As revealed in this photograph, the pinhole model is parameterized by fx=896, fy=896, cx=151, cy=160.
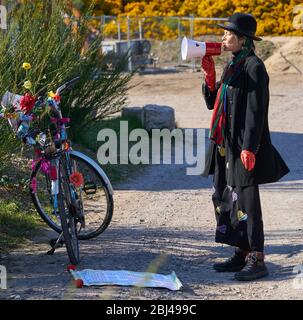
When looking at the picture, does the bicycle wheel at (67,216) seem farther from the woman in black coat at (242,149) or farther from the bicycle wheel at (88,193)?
the woman in black coat at (242,149)

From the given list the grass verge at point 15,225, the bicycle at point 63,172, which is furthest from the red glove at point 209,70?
the grass verge at point 15,225

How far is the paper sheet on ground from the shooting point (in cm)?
541

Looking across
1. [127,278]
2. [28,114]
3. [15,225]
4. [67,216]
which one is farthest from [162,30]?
[127,278]

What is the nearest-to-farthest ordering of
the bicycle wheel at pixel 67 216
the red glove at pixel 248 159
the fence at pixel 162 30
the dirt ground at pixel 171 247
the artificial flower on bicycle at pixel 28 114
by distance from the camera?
1. the dirt ground at pixel 171 247
2. the red glove at pixel 248 159
3. the bicycle wheel at pixel 67 216
4. the artificial flower on bicycle at pixel 28 114
5. the fence at pixel 162 30

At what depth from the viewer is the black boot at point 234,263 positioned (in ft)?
19.4

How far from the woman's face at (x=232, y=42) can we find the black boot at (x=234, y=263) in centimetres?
133

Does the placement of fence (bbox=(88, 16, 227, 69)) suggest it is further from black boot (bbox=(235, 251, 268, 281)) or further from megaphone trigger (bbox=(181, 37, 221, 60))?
black boot (bbox=(235, 251, 268, 281))

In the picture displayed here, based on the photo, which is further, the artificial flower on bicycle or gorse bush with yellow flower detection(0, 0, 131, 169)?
gorse bush with yellow flower detection(0, 0, 131, 169)

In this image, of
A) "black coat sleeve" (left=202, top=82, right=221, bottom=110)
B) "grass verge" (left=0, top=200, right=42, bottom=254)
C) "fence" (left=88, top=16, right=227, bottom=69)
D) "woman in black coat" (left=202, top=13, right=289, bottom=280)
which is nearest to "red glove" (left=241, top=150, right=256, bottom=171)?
"woman in black coat" (left=202, top=13, right=289, bottom=280)

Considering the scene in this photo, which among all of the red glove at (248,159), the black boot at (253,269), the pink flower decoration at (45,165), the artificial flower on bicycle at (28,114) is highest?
the artificial flower on bicycle at (28,114)

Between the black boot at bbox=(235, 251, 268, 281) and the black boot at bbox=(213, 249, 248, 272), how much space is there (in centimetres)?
12
